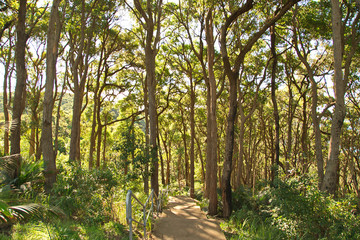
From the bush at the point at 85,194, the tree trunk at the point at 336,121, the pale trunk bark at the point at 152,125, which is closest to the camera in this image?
the bush at the point at 85,194

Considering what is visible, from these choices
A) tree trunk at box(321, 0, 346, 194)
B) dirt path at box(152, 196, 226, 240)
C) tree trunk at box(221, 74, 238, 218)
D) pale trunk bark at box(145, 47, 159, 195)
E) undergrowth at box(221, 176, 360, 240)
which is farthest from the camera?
pale trunk bark at box(145, 47, 159, 195)

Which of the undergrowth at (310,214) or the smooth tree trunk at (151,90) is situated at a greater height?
the smooth tree trunk at (151,90)

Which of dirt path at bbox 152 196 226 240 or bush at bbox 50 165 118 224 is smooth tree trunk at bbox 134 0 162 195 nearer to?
bush at bbox 50 165 118 224

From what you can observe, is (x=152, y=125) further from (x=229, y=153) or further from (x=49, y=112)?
(x=49, y=112)

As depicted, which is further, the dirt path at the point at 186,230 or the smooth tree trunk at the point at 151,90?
the smooth tree trunk at the point at 151,90

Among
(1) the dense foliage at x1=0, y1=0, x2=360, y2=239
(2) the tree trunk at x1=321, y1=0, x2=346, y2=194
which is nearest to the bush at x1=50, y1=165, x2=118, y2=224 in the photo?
(1) the dense foliage at x1=0, y1=0, x2=360, y2=239

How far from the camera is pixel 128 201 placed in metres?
4.37

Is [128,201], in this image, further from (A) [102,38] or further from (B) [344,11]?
(A) [102,38]

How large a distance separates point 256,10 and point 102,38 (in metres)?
9.95

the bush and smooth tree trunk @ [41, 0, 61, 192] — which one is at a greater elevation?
smooth tree trunk @ [41, 0, 61, 192]

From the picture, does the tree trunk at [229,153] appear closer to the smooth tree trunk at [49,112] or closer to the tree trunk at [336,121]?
the tree trunk at [336,121]

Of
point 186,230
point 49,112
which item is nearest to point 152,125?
point 49,112

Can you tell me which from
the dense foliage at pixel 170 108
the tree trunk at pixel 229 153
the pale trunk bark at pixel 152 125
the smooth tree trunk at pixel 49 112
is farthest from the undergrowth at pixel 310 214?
the smooth tree trunk at pixel 49 112

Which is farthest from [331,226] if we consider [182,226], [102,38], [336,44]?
[102,38]
